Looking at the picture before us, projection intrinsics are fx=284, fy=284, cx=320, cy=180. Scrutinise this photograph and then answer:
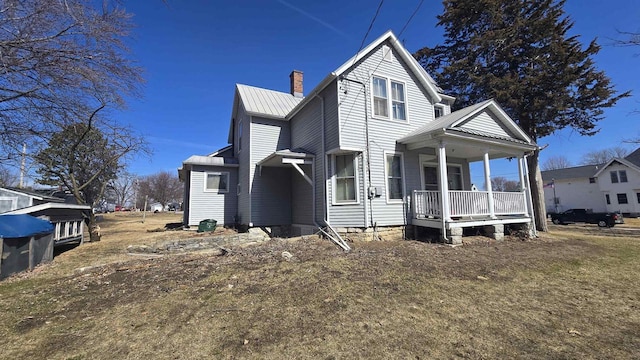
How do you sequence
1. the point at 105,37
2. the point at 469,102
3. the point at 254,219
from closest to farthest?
the point at 105,37
the point at 254,219
the point at 469,102

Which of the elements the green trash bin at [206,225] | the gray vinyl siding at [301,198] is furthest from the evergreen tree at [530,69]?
the green trash bin at [206,225]

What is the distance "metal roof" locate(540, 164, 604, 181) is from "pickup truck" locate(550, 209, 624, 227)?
46.6ft

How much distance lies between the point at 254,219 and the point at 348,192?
5054 millimetres

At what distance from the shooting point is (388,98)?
436 inches

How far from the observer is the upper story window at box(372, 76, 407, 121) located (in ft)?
35.9

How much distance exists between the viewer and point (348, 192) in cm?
1025

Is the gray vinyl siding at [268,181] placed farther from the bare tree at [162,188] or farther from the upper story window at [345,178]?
the bare tree at [162,188]

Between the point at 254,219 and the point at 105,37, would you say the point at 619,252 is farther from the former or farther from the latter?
the point at 105,37

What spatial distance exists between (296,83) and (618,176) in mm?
38403

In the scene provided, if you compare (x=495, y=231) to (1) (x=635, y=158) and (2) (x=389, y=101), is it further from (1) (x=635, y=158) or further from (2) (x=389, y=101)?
(1) (x=635, y=158)

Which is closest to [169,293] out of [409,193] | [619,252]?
[409,193]

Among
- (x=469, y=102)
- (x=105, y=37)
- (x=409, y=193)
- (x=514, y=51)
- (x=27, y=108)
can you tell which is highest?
(x=514, y=51)

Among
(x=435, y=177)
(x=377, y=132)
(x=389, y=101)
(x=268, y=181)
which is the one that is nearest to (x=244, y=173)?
(x=268, y=181)

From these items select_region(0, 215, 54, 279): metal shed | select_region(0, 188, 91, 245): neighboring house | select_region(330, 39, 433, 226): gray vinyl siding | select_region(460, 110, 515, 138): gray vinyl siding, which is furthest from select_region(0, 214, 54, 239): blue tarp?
select_region(460, 110, 515, 138): gray vinyl siding
